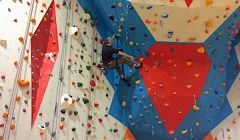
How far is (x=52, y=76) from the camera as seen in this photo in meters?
4.84

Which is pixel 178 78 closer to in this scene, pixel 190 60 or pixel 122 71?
pixel 190 60

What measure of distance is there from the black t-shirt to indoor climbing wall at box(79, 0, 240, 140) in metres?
0.44

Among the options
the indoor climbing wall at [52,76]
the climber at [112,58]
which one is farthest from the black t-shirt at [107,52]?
the indoor climbing wall at [52,76]

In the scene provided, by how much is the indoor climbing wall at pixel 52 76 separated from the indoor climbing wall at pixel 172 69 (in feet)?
0.91

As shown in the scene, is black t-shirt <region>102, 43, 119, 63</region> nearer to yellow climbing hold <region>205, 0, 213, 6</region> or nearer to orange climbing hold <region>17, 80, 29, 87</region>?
orange climbing hold <region>17, 80, 29, 87</region>

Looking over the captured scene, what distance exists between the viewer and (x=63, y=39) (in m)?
5.06

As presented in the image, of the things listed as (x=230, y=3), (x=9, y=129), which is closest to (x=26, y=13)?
(x=9, y=129)

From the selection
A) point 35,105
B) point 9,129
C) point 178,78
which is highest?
point 178,78

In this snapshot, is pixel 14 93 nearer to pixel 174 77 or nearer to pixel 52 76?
pixel 52 76

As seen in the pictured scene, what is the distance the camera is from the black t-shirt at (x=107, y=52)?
4.96 meters

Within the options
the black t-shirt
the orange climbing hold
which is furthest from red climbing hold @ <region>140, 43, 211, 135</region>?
the orange climbing hold

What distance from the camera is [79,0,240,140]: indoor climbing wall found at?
17.0 ft

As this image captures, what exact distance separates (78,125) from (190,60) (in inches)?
86.7

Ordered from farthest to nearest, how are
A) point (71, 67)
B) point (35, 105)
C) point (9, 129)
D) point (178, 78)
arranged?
point (178, 78), point (71, 67), point (35, 105), point (9, 129)
